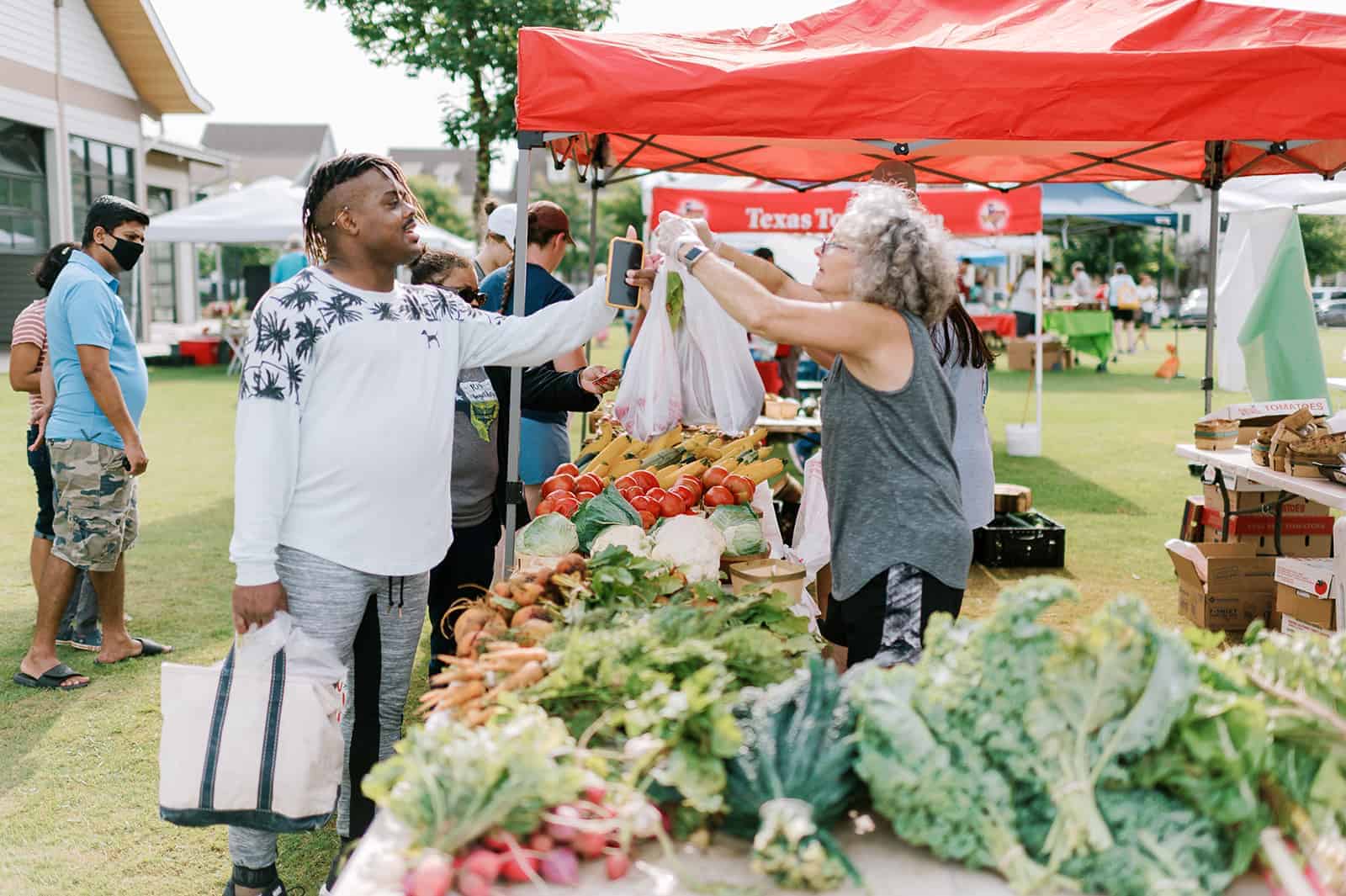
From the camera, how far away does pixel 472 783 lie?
5.69 feet

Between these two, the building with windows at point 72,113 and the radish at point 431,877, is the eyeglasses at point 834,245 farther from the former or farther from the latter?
the building with windows at point 72,113

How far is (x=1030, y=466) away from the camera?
10406 millimetres

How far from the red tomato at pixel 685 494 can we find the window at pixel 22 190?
18079mm

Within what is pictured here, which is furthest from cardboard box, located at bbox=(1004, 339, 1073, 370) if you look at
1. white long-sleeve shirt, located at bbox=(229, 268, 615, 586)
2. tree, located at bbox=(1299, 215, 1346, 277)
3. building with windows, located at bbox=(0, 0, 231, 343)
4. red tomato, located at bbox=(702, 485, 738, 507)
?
tree, located at bbox=(1299, 215, 1346, 277)

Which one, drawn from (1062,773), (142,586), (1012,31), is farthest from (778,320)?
(142,586)

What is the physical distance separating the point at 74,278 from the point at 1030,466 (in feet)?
27.4

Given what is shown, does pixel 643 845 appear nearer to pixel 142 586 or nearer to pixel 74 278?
pixel 74 278

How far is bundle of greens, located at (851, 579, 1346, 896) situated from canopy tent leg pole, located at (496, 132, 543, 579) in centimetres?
233

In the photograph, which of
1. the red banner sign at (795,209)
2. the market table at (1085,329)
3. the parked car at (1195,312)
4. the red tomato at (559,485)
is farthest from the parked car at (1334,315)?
the red tomato at (559,485)

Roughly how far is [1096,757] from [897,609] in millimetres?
902

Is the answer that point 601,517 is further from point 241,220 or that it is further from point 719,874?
point 241,220

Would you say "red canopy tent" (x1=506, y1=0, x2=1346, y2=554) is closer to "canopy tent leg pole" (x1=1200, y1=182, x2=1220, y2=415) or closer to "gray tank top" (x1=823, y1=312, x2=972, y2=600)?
"gray tank top" (x1=823, y1=312, x2=972, y2=600)

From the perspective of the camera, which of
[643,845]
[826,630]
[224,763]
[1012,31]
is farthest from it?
[1012,31]

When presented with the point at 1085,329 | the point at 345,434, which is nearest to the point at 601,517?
the point at 345,434
